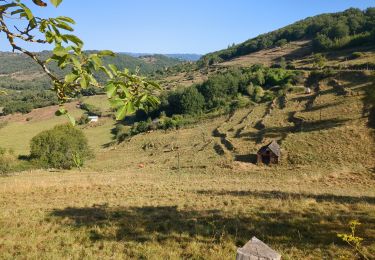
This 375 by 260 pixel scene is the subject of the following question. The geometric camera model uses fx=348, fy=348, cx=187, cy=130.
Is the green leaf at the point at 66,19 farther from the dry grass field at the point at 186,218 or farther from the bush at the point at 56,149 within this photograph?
the bush at the point at 56,149

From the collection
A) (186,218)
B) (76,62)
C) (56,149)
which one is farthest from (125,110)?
(56,149)

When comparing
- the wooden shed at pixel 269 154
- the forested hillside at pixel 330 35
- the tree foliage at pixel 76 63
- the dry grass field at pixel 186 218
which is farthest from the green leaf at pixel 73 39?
the forested hillside at pixel 330 35

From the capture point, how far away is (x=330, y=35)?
120m

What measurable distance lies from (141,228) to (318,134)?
39155 millimetres

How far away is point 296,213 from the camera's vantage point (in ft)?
39.3

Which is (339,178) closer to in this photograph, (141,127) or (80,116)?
(141,127)

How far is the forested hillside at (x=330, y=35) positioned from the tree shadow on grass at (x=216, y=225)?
333ft

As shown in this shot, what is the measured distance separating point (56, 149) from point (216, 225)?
51846mm

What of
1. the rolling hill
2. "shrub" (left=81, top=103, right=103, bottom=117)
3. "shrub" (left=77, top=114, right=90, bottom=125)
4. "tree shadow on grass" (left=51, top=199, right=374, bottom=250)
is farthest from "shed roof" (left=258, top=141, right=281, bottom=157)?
"shrub" (left=81, top=103, right=103, bottom=117)

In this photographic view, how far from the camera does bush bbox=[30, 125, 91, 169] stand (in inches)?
2224

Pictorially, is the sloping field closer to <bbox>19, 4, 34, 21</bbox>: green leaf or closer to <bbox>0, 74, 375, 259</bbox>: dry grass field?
<bbox>0, 74, 375, 259</bbox>: dry grass field

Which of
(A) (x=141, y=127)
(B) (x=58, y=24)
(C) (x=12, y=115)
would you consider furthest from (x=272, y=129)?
(C) (x=12, y=115)

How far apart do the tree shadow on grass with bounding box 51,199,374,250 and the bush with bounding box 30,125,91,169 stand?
45.7 metres

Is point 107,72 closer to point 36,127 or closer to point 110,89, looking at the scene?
point 110,89
